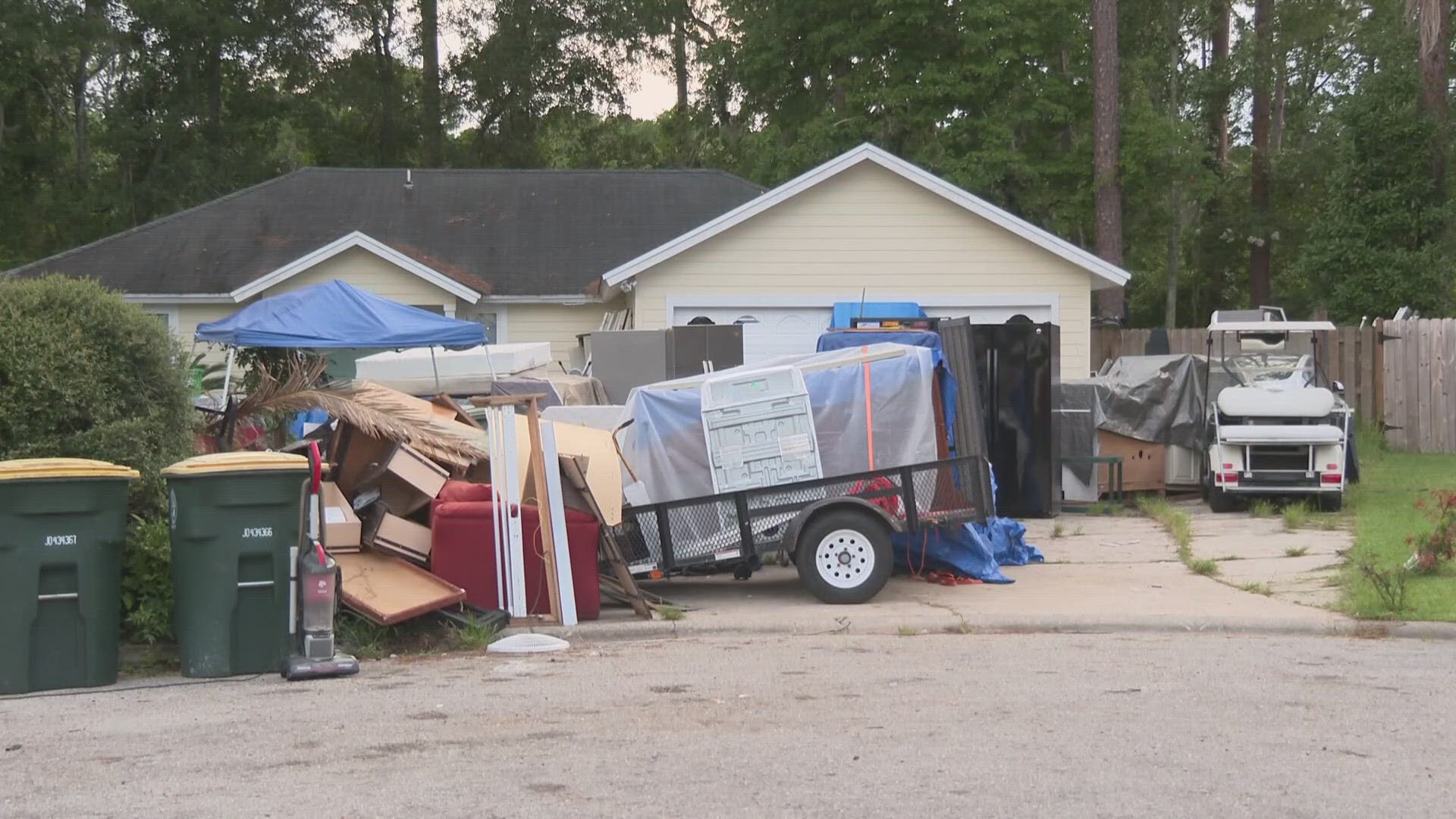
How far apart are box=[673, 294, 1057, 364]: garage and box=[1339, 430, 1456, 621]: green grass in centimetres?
520

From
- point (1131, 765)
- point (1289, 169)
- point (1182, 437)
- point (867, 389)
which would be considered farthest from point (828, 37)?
point (1131, 765)

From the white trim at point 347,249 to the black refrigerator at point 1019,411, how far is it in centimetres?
1076

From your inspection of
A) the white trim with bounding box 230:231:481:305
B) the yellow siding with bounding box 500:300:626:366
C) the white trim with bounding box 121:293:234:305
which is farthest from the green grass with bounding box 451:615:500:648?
the white trim with bounding box 121:293:234:305

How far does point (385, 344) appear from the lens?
16703mm

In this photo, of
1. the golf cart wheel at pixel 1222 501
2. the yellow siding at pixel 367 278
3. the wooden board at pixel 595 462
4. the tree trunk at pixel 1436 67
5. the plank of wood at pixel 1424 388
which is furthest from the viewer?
the tree trunk at pixel 1436 67

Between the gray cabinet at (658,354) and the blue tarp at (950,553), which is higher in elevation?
the gray cabinet at (658,354)

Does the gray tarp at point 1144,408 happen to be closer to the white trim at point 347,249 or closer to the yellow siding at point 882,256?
the yellow siding at point 882,256

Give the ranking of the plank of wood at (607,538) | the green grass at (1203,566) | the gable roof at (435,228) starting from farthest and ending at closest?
1. the gable roof at (435,228)
2. the green grass at (1203,566)
3. the plank of wood at (607,538)

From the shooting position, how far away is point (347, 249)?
2420 cm

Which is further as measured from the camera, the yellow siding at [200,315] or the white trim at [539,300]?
the white trim at [539,300]

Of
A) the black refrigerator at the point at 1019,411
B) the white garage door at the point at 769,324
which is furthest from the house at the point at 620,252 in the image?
the black refrigerator at the point at 1019,411

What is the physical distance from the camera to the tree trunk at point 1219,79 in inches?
1423

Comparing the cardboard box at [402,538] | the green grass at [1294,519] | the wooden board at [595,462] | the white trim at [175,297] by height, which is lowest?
the green grass at [1294,519]

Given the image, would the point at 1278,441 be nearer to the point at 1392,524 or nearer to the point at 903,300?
the point at 1392,524
